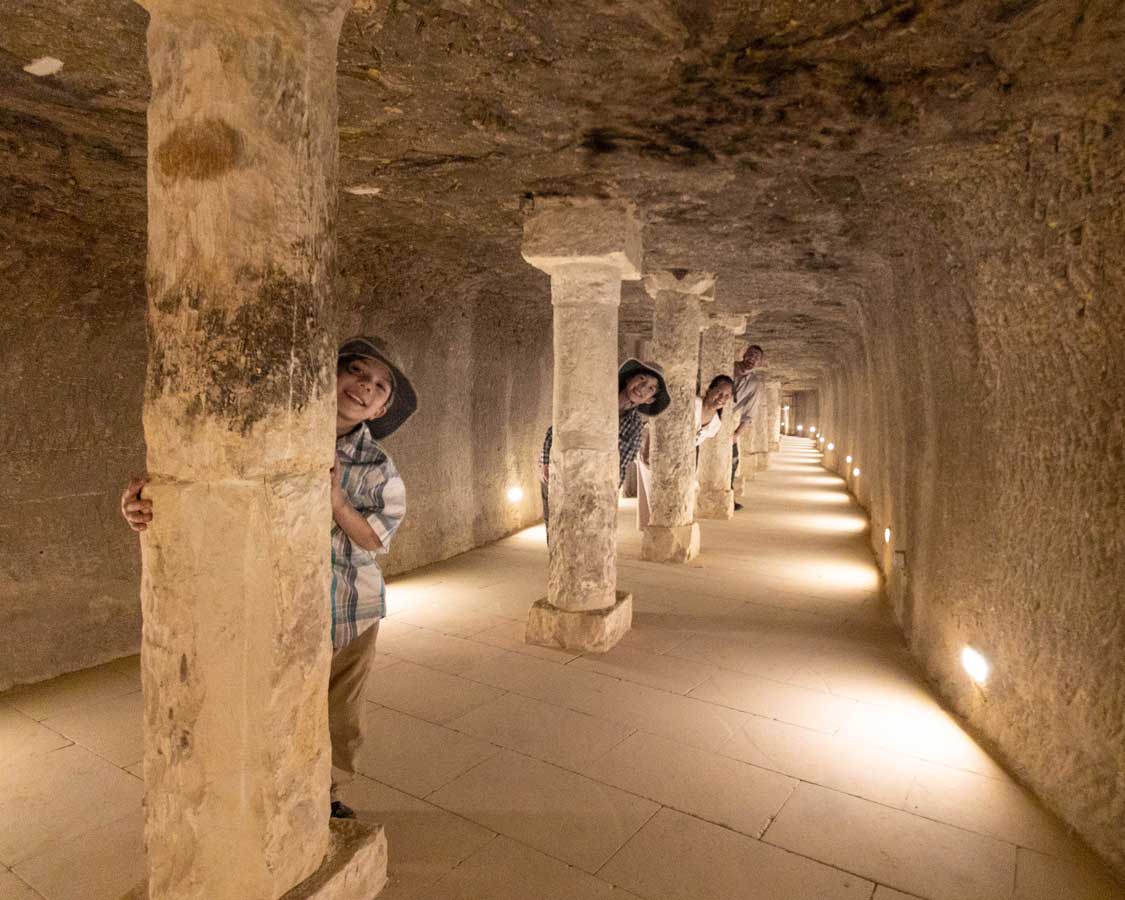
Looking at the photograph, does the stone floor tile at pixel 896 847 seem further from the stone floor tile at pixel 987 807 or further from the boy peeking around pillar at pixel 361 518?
the boy peeking around pillar at pixel 361 518

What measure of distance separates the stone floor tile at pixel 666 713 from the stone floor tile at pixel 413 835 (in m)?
1.24

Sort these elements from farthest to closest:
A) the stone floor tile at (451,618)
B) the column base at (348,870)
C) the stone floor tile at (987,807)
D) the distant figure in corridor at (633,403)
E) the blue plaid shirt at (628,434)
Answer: the blue plaid shirt at (628,434)
the distant figure in corridor at (633,403)
the stone floor tile at (451,618)
the stone floor tile at (987,807)
the column base at (348,870)

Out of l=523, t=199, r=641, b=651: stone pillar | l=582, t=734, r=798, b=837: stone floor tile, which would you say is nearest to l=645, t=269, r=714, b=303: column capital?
l=523, t=199, r=641, b=651: stone pillar

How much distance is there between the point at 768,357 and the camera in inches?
666

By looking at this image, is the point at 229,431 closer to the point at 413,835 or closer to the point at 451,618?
the point at 413,835

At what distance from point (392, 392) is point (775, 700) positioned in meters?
3.01

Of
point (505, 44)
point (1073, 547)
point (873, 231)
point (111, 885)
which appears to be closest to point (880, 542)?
point (873, 231)

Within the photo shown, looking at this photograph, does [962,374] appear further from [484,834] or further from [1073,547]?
[484,834]

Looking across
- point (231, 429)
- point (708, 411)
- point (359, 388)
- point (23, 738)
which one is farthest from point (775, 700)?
point (708, 411)

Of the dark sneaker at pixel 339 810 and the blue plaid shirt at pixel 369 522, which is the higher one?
the blue plaid shirt at pixel 369 522

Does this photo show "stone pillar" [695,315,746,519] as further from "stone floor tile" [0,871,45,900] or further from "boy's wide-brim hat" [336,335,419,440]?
"stone floor tile" [0,871,45,900]

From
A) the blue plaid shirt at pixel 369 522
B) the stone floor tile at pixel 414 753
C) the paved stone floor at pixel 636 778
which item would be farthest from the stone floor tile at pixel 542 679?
the blue plaid shirt at pixel 369 522

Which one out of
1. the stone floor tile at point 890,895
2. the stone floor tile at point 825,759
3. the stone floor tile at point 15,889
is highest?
the stone floor tile at point 825,759

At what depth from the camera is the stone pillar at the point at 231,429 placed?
76.4 inches
